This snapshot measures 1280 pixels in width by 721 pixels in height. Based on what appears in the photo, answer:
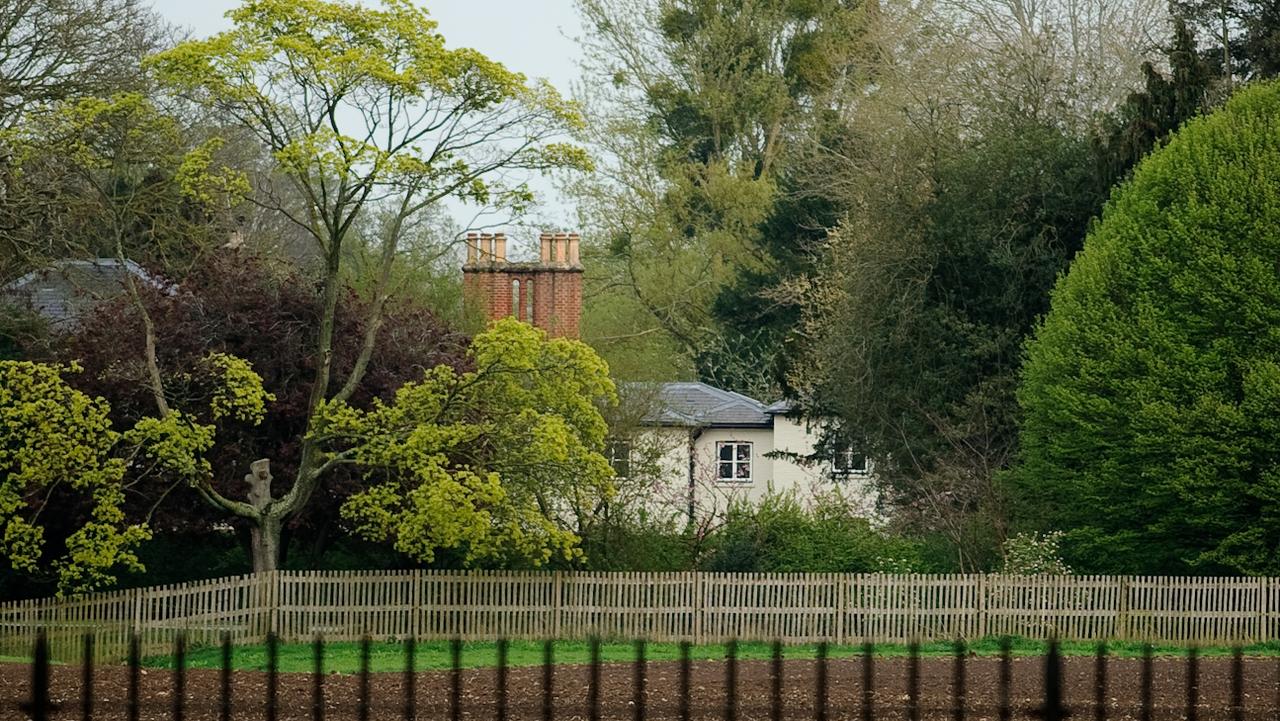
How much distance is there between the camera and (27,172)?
3130cm

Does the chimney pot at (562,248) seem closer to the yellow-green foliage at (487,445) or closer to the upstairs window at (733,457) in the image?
the upstairs window at (733,457)

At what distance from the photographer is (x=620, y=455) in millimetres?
36812

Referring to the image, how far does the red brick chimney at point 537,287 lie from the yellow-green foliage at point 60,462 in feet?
51.6

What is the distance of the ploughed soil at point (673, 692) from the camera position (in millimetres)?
15562

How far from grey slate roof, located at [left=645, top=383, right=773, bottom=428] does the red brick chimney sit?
3698mm

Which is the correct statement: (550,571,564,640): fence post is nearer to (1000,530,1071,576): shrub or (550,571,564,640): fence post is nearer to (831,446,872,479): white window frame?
(1000,530,1071,576): shrub

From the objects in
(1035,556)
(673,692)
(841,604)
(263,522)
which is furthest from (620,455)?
(673,692)

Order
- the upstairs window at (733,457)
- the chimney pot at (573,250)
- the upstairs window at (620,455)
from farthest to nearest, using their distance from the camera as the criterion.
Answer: the upstairs window at (733,457) → the chimney pot at (573,250) → the upstairs window at (620,455)

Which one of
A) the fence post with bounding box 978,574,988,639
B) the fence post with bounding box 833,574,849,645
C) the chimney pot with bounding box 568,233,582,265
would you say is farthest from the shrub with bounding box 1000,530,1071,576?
the chimney pot with bounding box 568,233,582,265

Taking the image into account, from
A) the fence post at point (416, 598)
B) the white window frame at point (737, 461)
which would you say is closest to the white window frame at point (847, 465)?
the white window frame at point (737, 461)

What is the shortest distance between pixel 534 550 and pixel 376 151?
715 centimetres

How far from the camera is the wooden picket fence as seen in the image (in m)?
28.5

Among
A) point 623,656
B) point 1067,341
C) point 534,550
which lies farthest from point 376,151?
point 1067,341

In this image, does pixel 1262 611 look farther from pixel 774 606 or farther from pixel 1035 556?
pixel 774 606
